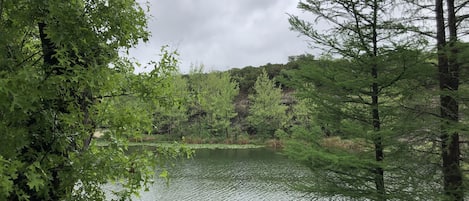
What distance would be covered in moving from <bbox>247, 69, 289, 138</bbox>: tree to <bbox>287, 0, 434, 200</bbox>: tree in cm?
2522

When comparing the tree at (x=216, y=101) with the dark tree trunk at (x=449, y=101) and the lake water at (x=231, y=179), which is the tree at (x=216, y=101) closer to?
the lake water at (x=231, y=179)

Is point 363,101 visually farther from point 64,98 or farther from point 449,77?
point 64,98

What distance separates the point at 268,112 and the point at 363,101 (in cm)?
2627

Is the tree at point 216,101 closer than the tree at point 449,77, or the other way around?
the tree at point 449,77

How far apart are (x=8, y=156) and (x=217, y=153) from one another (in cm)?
2492

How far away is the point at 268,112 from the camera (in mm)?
32656

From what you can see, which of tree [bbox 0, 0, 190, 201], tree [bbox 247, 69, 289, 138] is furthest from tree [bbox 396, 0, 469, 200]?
tree [bbox 247, 69, 289, 138]

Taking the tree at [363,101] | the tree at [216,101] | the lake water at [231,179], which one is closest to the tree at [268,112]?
the tree at [216,101]

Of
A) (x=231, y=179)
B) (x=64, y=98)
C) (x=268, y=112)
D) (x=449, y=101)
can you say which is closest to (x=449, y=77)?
(x=449, y=101)

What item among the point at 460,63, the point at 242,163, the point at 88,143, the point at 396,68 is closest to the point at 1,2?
the point at 88,143

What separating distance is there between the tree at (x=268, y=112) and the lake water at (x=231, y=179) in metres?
7.92

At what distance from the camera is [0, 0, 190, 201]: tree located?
223 cm

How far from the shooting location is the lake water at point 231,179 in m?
14.0

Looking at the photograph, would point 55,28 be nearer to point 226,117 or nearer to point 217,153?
point 217,153
